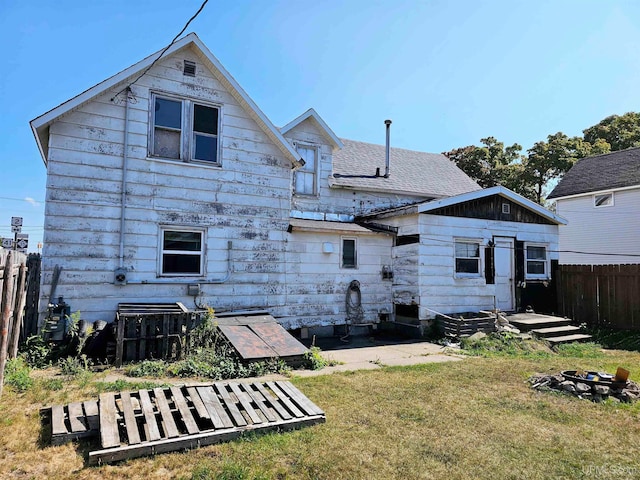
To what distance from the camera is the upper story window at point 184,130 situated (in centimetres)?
966

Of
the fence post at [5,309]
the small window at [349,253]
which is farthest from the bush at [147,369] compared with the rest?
the small window at [349,253]

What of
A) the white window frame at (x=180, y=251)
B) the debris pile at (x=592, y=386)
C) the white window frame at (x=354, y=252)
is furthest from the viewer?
the white window frame at (x=354, y=252)

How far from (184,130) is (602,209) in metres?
20.0

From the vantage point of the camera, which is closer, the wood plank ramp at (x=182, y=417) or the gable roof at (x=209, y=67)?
the wood plank ramp at (x=182, y=417)

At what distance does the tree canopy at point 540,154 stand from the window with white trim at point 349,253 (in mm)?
24034

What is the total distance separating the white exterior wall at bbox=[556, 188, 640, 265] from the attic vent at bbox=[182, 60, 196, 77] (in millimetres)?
16559

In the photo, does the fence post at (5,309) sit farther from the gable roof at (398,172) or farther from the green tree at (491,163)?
the green tree at (491,163)

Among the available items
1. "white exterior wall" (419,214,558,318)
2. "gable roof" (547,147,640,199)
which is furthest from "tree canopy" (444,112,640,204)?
"white exterior wall" (419,214,558,318)

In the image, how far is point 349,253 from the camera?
12070 millimetres

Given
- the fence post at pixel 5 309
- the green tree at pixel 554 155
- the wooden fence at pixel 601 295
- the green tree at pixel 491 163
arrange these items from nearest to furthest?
the fence post at pixel 5 309 < the wooden fence at pixel 601 295 < the green tree at pixel 554 155 < the green tree at pixel 491 163

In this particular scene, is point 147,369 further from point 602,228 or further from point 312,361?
point 602,228

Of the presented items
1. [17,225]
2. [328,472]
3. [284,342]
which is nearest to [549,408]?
[328,472]

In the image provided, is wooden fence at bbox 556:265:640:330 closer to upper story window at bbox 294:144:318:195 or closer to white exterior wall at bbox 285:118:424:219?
white exterior wall at bbox 285:118:424:219

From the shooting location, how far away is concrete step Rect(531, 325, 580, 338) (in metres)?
11.4
